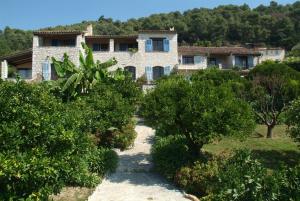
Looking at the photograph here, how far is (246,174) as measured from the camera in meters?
12.1

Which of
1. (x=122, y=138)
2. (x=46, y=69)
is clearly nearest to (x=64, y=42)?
(x=46, y=69)

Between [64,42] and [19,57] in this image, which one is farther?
[19,57]

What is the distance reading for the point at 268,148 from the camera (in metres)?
26.0

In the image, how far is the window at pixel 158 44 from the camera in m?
44.8

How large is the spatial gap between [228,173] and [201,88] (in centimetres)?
1047

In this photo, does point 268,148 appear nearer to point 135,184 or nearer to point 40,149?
point 135,184

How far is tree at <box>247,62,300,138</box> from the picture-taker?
30006mm

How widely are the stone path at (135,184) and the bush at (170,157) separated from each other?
0.49 metres

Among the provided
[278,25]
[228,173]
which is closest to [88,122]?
[228,173]

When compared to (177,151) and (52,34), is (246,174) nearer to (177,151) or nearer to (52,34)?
(177,151)

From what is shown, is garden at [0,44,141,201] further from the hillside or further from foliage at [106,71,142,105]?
the hillside

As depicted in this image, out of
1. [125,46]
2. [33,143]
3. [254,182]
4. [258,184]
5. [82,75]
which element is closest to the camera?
[258,184]

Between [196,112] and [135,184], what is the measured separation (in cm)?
424

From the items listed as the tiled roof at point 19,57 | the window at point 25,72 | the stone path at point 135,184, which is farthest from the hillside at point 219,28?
the stone path at point 135,184
